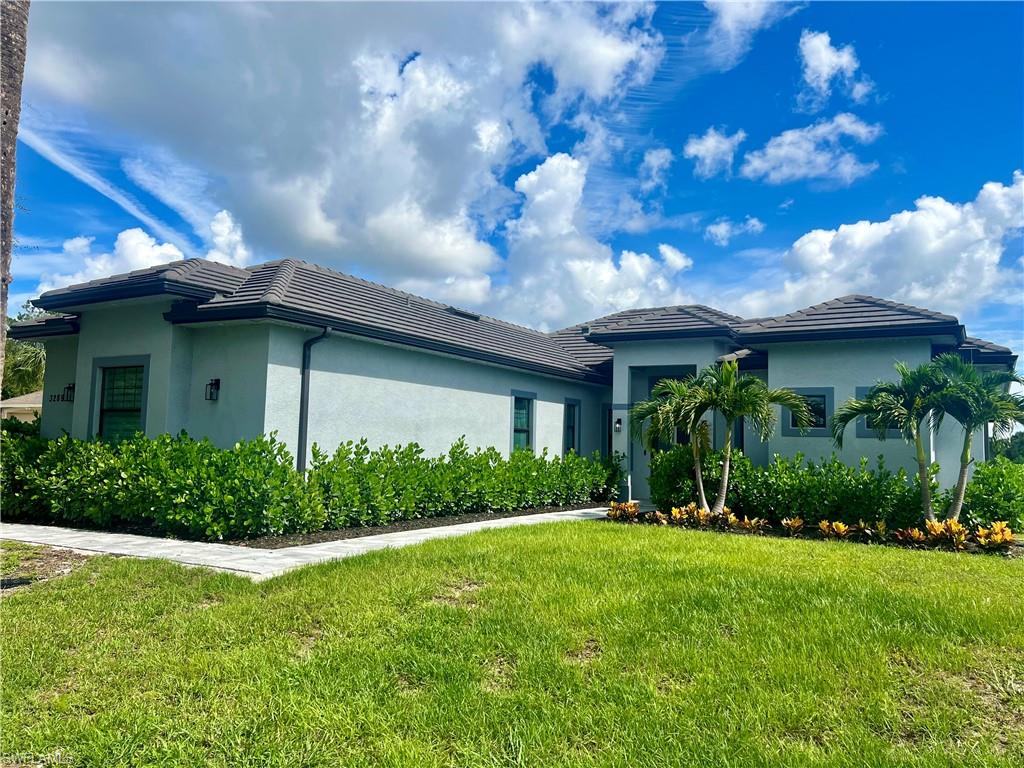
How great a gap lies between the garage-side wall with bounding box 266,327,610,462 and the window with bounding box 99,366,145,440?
2.79 meters

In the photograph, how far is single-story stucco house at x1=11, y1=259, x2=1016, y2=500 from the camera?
1005 cm

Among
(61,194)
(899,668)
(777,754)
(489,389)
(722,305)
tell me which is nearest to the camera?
(777,754)

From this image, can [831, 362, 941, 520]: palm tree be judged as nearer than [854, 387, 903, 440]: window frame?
Yes

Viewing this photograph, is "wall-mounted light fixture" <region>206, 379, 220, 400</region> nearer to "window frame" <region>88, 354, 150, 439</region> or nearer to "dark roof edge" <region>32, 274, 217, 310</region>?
"window frame" <region>88, 354, 150, 439</region>

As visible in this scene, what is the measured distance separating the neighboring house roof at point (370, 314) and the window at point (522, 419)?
795 millimetres

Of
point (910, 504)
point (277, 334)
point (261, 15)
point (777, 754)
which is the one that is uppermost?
point (261, 15)

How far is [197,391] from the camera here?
10438 millimetres

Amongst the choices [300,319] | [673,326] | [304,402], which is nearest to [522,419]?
[673,326]

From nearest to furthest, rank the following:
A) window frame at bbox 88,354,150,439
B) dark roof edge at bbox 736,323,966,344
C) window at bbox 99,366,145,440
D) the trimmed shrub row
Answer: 1. the trimmed shrub row
2. window frame at bbox 88,354,150,439
3. window at bbox 99,366,145,440
4. dark roof edge at bbox 736,323,966,344

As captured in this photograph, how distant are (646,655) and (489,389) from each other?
1024 centimetres

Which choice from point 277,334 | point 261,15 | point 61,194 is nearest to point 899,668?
point 277,334

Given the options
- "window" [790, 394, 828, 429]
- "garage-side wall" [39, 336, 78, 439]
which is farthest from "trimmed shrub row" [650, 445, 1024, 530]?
"garage-side wall" [39, 336, 78, 439]

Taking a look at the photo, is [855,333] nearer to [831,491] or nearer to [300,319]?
[831,491]

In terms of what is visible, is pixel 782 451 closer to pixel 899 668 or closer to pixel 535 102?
pixel 535 102
